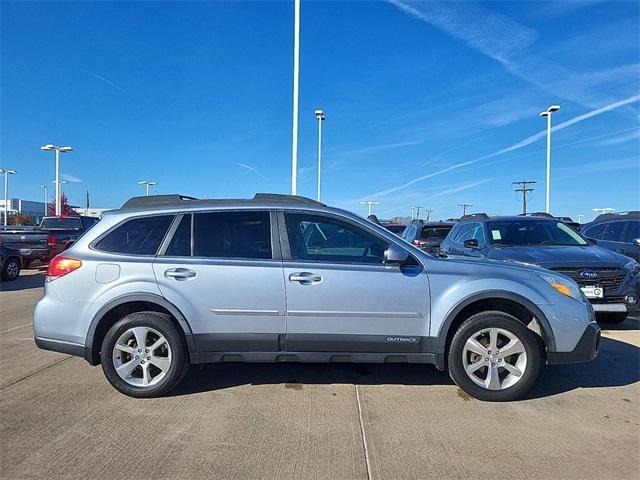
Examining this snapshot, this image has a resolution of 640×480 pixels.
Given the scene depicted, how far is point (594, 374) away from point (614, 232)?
22.5 feet

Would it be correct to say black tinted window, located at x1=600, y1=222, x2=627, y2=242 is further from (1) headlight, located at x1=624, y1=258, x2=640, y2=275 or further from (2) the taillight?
(2) the taillight

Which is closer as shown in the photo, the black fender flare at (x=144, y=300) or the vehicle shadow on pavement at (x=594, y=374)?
the black fender flare at (x=144, y=300)

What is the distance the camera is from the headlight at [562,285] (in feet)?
13.4

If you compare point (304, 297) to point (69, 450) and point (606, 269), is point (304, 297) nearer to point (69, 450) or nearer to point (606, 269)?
point (69, 450)

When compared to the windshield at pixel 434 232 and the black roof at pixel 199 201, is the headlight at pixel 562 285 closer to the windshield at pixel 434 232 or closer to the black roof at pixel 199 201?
the black roof at pixel 199 201

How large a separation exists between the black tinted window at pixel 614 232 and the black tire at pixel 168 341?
9.90 m

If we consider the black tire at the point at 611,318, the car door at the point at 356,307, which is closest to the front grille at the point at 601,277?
the black tire at the point at 611,318

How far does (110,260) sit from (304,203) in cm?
186

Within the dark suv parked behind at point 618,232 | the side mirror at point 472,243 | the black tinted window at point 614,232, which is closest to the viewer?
the side mirror at point 472,243

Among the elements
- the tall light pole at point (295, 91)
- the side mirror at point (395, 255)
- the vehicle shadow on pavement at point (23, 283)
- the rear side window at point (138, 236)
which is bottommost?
the vehicle shadow on pavement at point (23, 283)

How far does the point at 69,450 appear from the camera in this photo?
312cm

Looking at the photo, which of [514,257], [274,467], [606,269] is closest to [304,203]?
[274,467]

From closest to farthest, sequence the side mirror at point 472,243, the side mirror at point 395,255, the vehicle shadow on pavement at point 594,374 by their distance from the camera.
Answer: the side mirror at point 395,255
the vehicle shadow on pavement at point 594,374
the side mirror at point 472,243

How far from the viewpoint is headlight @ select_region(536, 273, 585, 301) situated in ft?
13.4
